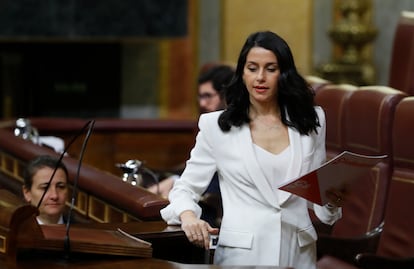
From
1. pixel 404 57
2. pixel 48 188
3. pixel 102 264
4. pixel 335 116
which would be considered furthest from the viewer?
pixel 404 57

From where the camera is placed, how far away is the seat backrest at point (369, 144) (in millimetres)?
4281

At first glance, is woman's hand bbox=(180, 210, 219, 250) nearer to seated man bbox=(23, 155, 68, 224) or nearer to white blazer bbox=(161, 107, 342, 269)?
white blazer bbox=(161, 107, 342, 269)

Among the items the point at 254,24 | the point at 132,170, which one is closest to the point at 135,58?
the point at 254,24

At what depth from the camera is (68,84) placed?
339 inches

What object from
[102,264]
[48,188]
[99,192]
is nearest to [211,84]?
[99,192]

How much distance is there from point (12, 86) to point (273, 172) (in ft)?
19.5

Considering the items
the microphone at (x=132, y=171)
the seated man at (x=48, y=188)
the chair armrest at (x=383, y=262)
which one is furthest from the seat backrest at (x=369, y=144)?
the seated man at (x=48, y=188)

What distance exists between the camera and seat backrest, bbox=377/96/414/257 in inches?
160

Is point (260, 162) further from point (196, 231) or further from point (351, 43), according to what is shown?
point (351, 43)

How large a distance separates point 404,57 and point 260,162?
259 centimetres

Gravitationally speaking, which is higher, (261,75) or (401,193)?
(261,75)

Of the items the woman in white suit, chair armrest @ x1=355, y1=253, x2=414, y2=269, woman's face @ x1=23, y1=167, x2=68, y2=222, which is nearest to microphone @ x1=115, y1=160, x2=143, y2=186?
woman's face @ x1=23, y1=167, x2=68, y2=222

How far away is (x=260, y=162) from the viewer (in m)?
2.89

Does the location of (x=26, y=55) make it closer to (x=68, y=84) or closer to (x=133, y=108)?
(x=68, y=84)
